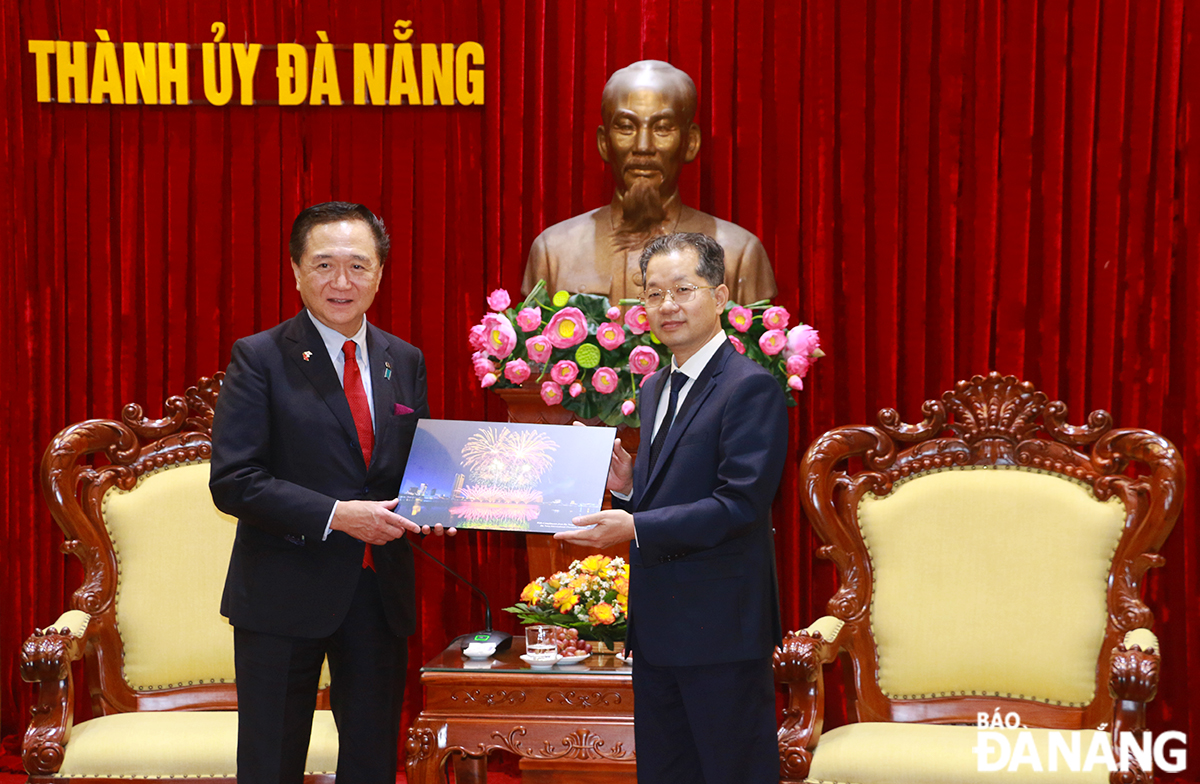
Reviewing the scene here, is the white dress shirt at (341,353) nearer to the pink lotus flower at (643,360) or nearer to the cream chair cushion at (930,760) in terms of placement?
the pink lotus flower at (643,360)

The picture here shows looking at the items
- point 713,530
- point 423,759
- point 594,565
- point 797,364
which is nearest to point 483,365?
point 594,565

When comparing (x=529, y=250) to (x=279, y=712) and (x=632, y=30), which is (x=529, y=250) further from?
(x=279, y=712)

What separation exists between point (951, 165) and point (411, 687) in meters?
2.68

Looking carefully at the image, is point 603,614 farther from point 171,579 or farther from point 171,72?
point 171,72

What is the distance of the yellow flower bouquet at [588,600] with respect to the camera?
2.62 metres

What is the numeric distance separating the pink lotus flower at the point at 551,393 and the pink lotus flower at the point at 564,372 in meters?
0.02

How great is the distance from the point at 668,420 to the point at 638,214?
1.34 meters

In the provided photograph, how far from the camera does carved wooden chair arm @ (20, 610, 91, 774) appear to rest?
2391 mm

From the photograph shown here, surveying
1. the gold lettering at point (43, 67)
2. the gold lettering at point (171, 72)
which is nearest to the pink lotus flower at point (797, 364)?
the gold lettering at point (171, 72)

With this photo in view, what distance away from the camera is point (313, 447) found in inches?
82.3

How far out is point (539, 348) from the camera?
275cm

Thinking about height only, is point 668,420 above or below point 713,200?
below

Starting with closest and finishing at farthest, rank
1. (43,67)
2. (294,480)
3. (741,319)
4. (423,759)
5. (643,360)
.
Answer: (294,480), (423,759), (643,360), (741,319), (43,67)

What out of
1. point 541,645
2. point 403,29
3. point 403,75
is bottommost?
point 541,645
